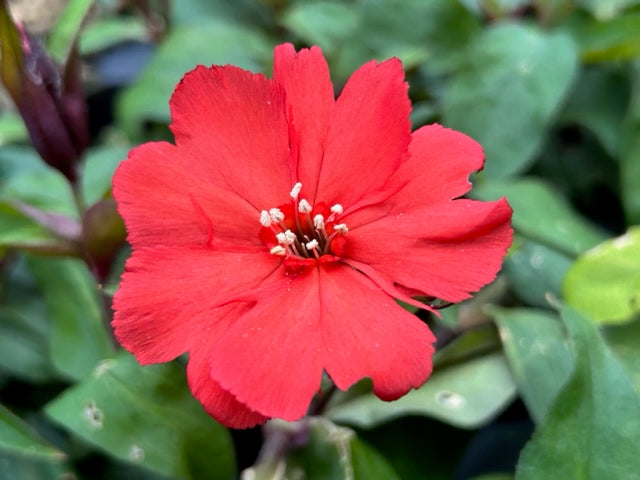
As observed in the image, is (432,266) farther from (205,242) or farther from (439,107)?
(439,107)

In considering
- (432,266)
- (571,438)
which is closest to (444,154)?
(432,266)

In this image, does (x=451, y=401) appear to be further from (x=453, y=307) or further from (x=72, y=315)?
(x=72, y=315)

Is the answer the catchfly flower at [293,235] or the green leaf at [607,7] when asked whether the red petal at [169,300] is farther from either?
the green leaf at [607,7]

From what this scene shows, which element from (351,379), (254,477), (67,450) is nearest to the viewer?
(351,379)

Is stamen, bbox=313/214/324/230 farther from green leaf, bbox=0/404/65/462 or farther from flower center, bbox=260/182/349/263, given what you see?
green leaf, bbox=0/404/65/462

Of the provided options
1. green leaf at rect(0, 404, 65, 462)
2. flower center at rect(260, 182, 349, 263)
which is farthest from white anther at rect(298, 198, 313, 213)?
green leaf at rect(0, 404, 65, 462)
